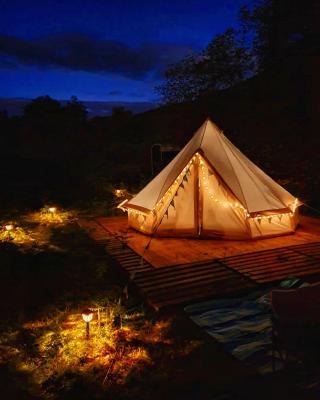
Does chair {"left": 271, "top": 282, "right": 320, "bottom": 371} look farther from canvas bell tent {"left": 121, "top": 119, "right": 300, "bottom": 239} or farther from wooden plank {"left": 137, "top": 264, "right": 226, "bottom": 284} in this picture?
canvas bell tent {"left": 121, "top": 119, "right": 300, "bottom": 239}

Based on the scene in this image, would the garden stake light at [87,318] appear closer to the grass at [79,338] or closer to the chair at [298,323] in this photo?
the grass at [79,338]

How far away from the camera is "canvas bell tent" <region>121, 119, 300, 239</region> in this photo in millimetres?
6988

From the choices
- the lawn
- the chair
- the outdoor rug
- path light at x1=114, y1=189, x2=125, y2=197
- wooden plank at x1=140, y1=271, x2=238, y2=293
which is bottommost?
the lawn

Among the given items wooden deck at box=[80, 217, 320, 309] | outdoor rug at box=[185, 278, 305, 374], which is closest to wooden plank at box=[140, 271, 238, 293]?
wooden deck at box=[80, 217, 320, 309]

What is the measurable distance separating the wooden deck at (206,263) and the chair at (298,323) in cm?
186

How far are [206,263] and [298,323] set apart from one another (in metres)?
3.14

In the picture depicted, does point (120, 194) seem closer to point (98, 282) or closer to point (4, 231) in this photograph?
point (4, 231)

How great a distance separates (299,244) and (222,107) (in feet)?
46.5

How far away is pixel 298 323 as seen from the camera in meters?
2.88

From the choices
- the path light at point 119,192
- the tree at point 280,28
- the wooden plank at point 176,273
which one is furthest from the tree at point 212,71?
the wooden plank at point 176,273

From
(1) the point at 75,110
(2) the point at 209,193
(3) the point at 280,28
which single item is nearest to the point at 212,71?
(3) the point at 280,28

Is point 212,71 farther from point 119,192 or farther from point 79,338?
point 79,338

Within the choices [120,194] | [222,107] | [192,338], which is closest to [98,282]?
[192,338]

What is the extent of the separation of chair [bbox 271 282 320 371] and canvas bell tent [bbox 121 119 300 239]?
383 cm
